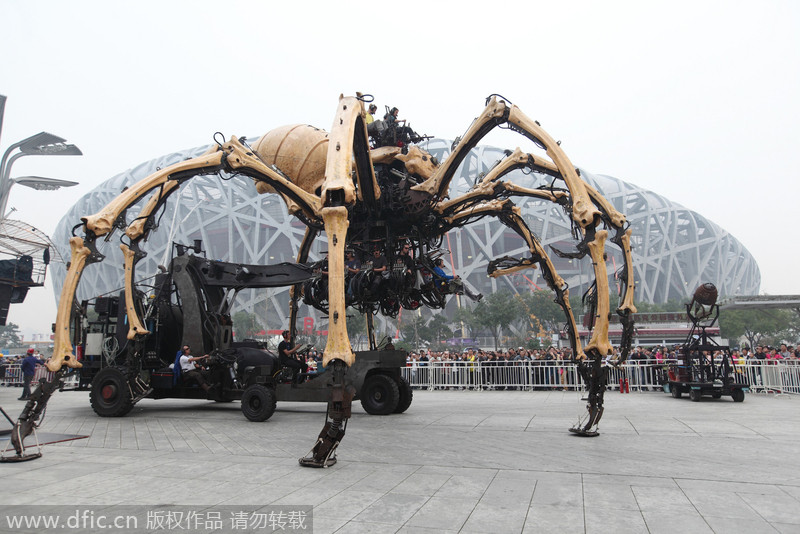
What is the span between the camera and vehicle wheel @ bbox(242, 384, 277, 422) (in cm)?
1137

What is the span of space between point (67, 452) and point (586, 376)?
8377 millimetres

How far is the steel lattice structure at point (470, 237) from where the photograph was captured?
337 ft

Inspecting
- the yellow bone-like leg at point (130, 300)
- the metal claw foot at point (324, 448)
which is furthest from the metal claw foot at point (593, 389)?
the yellow bone-like leg at point (130, 300)

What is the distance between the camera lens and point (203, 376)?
12.9m

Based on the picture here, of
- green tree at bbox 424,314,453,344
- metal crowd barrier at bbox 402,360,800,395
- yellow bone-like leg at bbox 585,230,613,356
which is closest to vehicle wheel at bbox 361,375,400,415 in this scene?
yellow bone-like leg at bbox 585,230,613,356

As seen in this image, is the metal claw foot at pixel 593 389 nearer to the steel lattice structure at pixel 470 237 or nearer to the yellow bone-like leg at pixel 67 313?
the yellow bone-like leg at pixel 67 313

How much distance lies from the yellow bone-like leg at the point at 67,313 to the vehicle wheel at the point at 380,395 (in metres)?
6.66

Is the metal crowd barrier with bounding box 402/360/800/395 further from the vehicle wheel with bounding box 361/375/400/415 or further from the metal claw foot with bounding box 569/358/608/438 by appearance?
the metal claw foot with bounding box 569/358/608/438

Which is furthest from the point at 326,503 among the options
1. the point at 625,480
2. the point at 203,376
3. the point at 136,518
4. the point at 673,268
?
the point at 673,268

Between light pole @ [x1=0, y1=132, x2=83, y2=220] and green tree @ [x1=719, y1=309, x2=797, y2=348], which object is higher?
light pole @ [x1=0, y1=132, x2=83, y2=220]

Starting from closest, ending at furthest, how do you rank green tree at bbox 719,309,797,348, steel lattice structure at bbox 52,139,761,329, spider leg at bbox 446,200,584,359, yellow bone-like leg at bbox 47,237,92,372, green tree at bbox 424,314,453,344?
yellow bone-like leg at bbox 47,237,92,372 → spider leg at bbox 446,200,584,359 → green tree at bbox 719,309,797,348 → green tree at bbox 424,314,453,344 → steel lattice structure at bbox 52,139,761,329

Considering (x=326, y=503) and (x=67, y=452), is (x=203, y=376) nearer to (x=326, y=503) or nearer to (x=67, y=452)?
(x=67, y=452)

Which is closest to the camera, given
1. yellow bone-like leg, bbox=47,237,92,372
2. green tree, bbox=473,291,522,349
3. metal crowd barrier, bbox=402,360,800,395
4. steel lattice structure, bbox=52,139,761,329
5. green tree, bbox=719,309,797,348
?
yellow bone-like leg, bbox=47,237,92,372

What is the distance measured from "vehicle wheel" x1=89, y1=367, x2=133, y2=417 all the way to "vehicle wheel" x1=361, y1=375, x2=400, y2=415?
564 centimetres
